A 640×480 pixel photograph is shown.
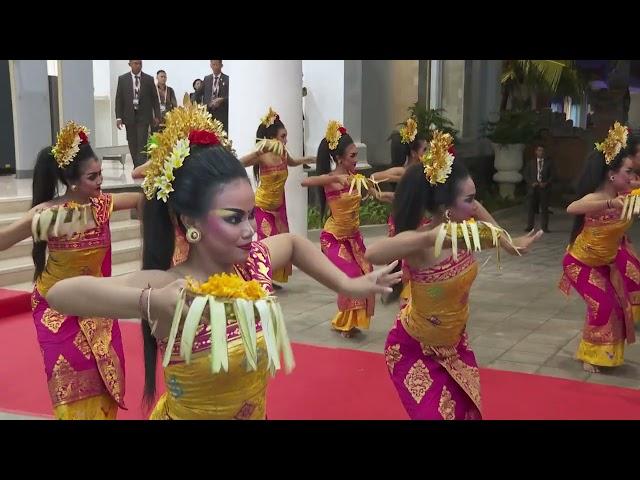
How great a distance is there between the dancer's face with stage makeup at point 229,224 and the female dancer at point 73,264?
1239mm

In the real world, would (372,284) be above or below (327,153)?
below

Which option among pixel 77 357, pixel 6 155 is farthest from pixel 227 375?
pixel 6 155

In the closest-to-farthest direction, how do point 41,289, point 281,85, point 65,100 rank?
1. point 41,289
2. point 281,85
3. point 65,100

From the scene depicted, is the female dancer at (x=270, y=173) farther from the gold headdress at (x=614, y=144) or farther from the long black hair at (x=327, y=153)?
the gold headdress at (x=614, y=144)

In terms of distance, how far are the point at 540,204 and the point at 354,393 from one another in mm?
7530

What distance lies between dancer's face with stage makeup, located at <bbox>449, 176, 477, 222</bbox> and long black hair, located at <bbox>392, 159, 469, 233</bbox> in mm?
12

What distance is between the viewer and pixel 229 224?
180 cm

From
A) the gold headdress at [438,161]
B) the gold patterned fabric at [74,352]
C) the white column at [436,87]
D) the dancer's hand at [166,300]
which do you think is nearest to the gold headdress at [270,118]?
the gold patterned fabric at [74,352]

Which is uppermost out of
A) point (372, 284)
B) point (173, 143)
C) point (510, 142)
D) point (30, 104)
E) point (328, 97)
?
point (328, 97)

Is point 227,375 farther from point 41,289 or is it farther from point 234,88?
point 234,88

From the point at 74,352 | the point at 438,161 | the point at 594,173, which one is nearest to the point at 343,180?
the point at 594,173

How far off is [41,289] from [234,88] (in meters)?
4.33

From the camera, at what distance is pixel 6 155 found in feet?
35.6

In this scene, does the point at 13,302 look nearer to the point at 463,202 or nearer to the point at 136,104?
the point at 136,104
